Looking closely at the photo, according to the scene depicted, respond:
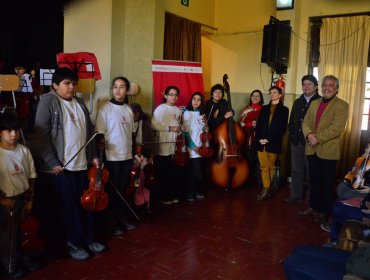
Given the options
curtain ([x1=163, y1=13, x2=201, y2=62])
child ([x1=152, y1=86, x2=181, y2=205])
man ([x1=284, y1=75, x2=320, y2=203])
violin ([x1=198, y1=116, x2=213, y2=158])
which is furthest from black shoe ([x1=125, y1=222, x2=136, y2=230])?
curtain ([x1=163, y1=13, x2=201, y2=62])

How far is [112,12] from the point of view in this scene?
4766 mm

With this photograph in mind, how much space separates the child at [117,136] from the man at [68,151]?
200 mm

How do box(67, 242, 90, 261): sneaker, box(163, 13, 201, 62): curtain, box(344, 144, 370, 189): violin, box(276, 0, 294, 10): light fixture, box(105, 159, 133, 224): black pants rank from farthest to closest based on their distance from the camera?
box(163, 13, 201, 62): curtain
box(276, 0, 294, 10): light fixture
box(105, 159, 133, 224): black pants
box(344, 144, 370, 189): violin
box(67, 242, 90, 261): sneaker

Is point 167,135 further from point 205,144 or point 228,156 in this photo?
point 228,156

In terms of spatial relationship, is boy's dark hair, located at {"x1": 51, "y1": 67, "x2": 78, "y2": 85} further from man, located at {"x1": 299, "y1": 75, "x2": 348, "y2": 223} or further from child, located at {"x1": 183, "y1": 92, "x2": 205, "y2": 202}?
man, located at {"x1": 299, "y1": 75, "x2": 348, "y2": 223}

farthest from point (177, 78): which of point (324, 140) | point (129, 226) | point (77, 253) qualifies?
point (77, 253)

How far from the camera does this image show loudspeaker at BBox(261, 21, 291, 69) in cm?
550

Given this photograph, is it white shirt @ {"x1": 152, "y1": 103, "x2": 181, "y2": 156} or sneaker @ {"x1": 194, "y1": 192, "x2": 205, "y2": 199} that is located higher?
white shirt @ {"x1": 152, "y1": 103, "x2": 181, "y2": 156}

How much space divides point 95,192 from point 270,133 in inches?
97.0

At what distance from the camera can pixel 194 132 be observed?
14.3ft

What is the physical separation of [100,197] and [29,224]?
0.51m

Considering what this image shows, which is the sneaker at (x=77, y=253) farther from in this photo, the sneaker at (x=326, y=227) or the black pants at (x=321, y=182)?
the black pants at (x=321, y=182)

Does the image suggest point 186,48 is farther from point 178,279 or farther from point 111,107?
point 178,279

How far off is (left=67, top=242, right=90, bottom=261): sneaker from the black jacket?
270 centimetres
